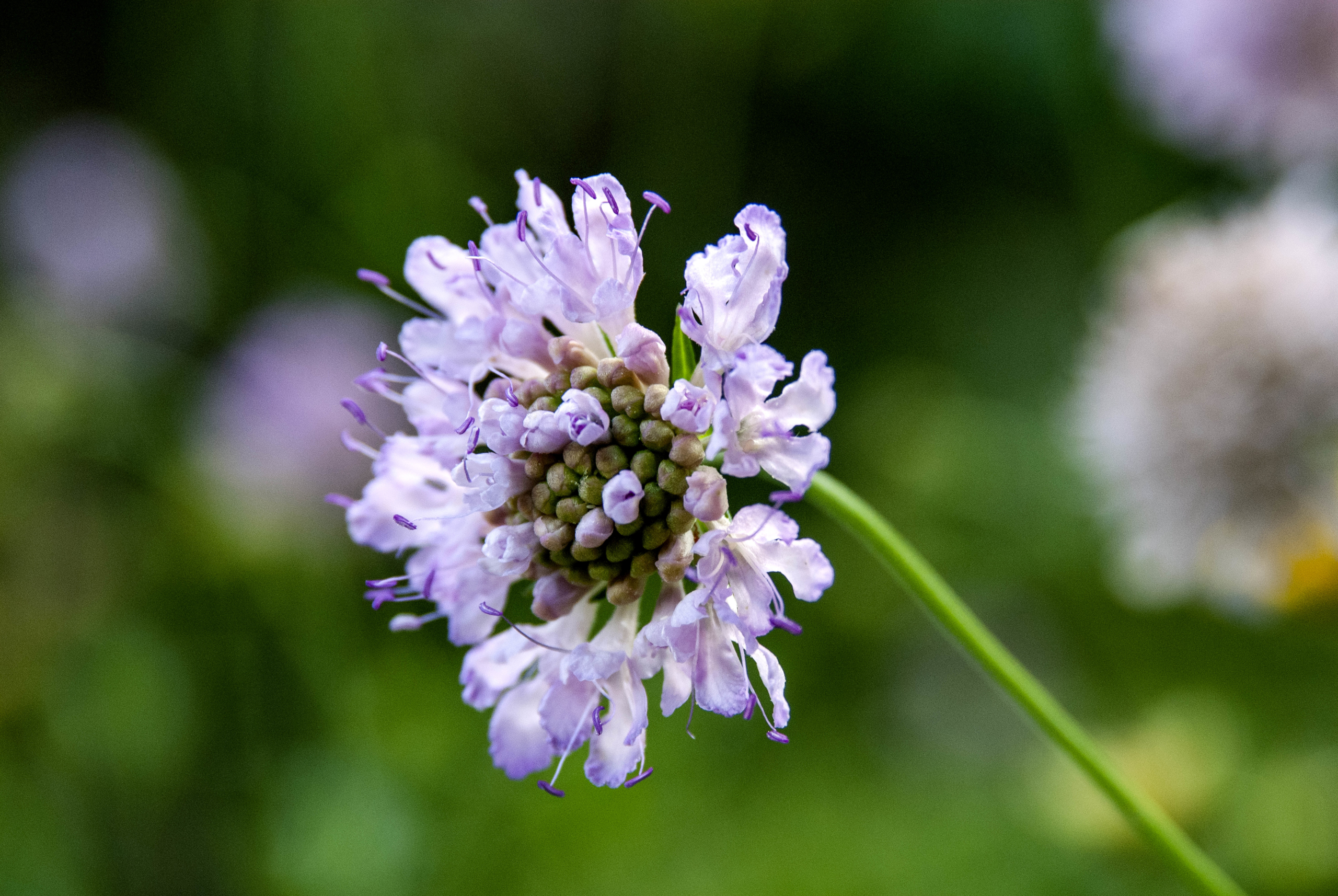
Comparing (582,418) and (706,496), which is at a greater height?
(582,418)

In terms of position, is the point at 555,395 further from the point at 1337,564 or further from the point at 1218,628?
the point at 1218,628

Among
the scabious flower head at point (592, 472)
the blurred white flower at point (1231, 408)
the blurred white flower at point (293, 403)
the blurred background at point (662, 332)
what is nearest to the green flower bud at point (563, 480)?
the scabious flower head at point (592, 472)

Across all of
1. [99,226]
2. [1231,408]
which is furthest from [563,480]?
[99,226]

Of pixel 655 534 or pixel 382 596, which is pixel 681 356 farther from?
pixel 382 596

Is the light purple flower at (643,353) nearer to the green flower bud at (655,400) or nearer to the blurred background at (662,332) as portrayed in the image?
the green flower bud at (655,400)

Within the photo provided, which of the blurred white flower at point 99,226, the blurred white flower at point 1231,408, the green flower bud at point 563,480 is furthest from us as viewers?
the blurred white flower at point 99,226

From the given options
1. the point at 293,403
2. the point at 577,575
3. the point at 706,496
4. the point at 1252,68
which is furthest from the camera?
the point at 293,403

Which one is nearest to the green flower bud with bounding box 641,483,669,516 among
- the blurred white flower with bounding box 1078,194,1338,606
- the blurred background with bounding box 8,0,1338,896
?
the blurred background with bounding box 8,0,1338,896
